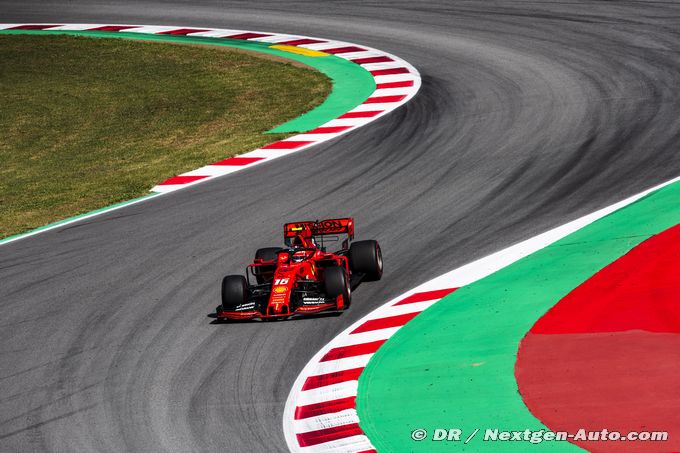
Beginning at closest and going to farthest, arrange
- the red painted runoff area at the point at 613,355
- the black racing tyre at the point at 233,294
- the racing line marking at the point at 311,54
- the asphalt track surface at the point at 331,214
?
the red painted runoff area at the point at 613,355
the asphalt track surface at the point at 331,214
the black racing tyre at the point at 233,294
the racing line marking at the point at 311,54

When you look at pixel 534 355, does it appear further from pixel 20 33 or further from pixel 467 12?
pixel 20 33

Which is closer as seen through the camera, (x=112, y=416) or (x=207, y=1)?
(x=112, y=416)

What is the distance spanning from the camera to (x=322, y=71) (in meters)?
23.6

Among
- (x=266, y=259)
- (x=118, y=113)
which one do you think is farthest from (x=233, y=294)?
(x=118, y=113)

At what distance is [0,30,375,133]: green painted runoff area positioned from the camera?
20.4 m

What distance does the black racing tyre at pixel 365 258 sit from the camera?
12.8m

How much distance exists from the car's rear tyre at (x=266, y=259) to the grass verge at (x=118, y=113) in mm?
4777

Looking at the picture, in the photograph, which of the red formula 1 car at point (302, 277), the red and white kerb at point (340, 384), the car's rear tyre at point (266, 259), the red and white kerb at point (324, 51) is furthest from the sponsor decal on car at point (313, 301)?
the red and white kerb at point (324, 51)

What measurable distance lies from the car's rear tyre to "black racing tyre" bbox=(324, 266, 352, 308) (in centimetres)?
90

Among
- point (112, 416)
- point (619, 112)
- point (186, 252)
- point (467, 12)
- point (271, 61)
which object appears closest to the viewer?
point (112, 416)

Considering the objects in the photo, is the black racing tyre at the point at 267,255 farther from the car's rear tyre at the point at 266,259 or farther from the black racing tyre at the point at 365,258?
the black racing tyre at the point at 365,258

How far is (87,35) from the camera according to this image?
28.3m

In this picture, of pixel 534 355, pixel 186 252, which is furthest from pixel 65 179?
pixel 534 355

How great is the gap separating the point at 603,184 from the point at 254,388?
23.0 ft
